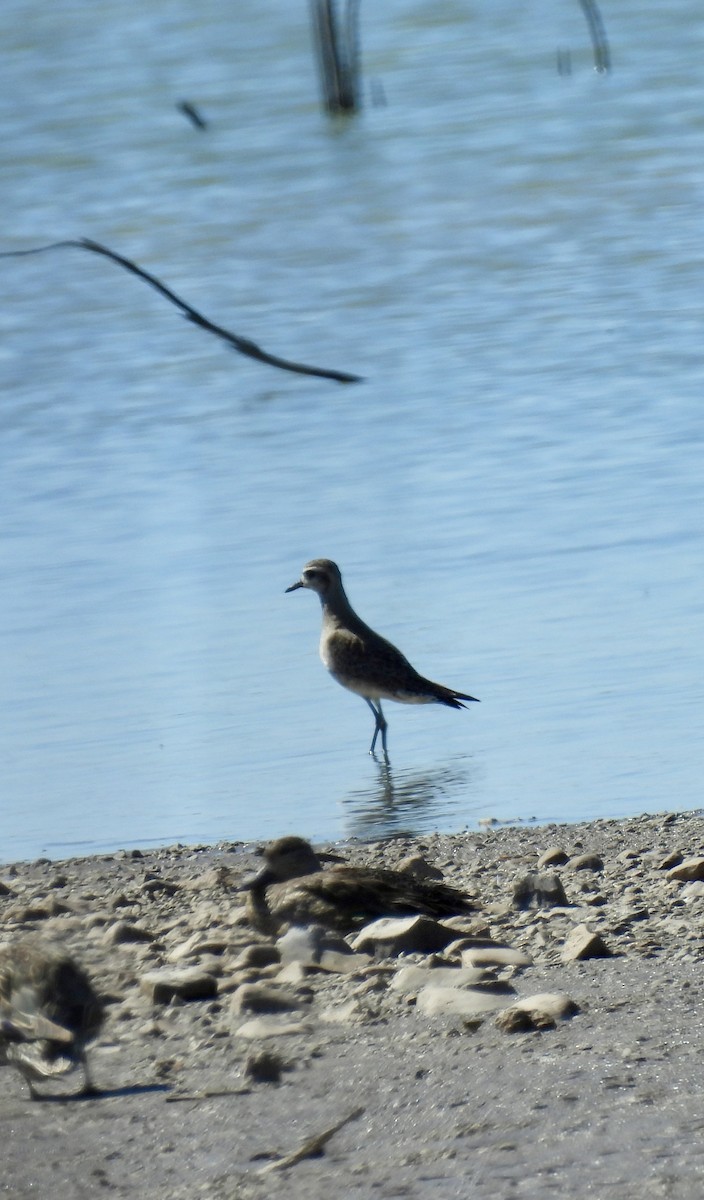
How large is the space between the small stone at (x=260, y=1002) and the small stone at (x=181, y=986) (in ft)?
0.48

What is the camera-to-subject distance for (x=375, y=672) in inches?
337

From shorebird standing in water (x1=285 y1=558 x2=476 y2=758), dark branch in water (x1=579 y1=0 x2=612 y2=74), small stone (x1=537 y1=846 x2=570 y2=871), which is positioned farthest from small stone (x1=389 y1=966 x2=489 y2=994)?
dark branch in water (x1=579 y1=0 x2=612 y2=74)

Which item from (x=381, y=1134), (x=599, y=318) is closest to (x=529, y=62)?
(x=599, y=318)

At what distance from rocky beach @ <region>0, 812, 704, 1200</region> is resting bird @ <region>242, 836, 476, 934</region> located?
0.17 feet

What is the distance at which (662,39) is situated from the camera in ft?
95.0

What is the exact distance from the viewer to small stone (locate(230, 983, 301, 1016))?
488 cm

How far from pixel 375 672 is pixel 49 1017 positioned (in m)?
4.18

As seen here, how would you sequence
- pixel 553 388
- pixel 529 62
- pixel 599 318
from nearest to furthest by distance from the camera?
pixel 553 388, pixel 599 318, pixel 529 62

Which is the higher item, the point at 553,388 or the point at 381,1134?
the point at 381,1134

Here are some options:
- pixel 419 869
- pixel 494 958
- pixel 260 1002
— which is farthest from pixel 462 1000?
pixel 419 869

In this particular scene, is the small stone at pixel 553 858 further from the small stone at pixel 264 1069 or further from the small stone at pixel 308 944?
the small stone at pixel 264 1069

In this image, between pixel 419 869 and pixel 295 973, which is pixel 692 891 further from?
pixel 295 973

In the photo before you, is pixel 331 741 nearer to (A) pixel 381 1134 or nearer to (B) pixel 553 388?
(A) pixel 381 1134

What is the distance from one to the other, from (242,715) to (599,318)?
8216 millimetres
